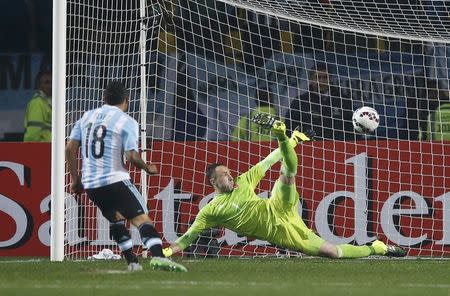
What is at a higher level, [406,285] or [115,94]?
[115,94]

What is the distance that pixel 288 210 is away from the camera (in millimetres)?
12898

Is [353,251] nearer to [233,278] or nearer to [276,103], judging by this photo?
[233,278]

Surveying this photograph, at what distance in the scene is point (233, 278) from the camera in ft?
32.7

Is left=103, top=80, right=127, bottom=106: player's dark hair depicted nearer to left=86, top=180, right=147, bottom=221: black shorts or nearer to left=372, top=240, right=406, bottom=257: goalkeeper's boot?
left=86, top=180, right=147, bottom=221: black shorts

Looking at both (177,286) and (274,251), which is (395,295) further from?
(274,251)

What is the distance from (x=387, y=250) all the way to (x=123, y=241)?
3316 millimetres

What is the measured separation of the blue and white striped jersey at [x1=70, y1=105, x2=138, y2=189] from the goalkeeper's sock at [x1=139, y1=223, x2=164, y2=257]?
48cm

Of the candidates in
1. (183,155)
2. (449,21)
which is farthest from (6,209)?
(449,21)

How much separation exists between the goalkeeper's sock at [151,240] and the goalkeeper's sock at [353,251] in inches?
108

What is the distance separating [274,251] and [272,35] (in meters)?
3.03

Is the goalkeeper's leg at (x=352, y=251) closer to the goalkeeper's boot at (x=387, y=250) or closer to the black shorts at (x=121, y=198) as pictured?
the goalkeeper's boot at (x=387, y=250)

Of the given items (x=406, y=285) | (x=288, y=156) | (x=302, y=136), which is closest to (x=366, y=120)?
(x=302, y=136)

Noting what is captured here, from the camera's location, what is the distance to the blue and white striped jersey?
10.8 m

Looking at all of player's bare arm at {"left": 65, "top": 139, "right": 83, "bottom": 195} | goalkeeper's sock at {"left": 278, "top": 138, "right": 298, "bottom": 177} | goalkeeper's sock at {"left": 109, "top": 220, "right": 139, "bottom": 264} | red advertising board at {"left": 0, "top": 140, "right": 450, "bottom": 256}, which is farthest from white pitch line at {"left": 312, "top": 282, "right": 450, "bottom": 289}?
red advertising board at {"left": 0, "top": 140, "right": 450, "bottom": 256}
